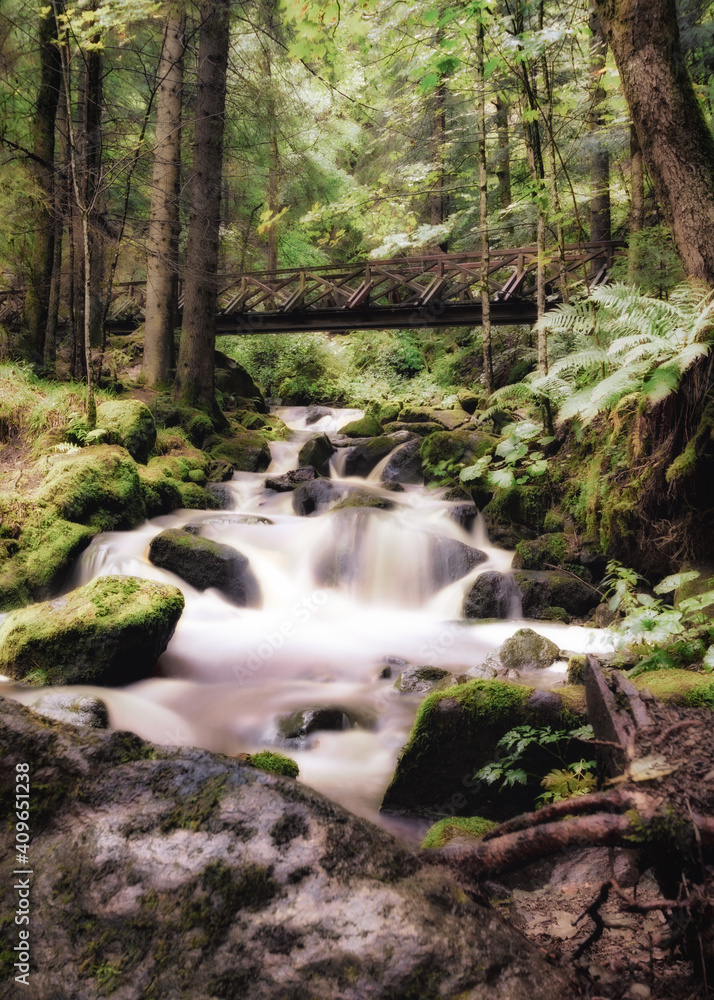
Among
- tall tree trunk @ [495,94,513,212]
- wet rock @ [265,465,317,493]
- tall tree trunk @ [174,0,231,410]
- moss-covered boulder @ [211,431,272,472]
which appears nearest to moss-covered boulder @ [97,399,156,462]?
moss-covered boulder @ [211,431,272,472]

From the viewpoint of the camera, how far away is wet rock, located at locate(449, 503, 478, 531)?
28.3ft

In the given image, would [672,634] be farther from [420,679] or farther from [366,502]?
[366,502]

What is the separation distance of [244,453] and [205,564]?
543cm

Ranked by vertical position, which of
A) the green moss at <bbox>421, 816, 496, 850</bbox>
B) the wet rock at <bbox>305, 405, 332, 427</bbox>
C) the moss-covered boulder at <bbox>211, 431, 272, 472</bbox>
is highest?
the wet rock at <bbox>305, 405, 332, 427</bbox>

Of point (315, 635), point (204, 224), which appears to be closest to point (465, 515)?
point (315, 635)

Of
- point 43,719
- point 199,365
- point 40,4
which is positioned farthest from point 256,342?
point 43,719

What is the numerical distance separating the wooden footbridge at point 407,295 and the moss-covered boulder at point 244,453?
11.6 feet

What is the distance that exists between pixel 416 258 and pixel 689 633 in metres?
12.6

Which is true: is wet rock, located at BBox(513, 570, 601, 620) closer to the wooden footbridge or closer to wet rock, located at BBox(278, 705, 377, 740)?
wet rock, located at BBox(278, 705, 377, 740)

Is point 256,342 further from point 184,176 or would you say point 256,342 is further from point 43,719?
point 43,719

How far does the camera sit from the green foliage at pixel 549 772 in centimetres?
261

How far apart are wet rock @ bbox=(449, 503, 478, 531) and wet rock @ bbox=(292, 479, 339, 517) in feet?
7.23

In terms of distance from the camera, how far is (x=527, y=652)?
507cm

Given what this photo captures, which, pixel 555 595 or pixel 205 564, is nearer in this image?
pixel 555 595
